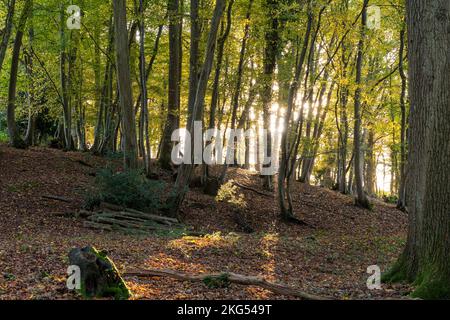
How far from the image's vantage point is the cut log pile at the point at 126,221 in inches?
449

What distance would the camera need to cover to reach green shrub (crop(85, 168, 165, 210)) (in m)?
12.4

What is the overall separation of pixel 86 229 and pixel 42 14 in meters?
10.3

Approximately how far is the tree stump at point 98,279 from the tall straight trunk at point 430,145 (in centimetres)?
361

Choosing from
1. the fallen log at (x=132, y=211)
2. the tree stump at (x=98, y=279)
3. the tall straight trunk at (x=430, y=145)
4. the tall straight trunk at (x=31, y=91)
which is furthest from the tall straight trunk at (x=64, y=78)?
the tall straight trunk at (x=430, y=145)

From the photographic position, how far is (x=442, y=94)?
5.85 m

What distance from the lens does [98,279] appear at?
496cm

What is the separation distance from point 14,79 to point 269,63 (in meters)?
9.79

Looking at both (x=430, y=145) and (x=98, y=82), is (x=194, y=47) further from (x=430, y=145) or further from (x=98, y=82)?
(x=430, y=145)

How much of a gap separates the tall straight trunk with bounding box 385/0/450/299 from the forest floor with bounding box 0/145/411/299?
51 cm

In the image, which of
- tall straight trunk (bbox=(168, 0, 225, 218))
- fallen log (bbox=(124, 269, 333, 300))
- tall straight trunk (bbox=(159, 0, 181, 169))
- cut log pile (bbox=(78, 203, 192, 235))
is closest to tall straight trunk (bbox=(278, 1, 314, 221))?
tall straight trunk (bbox=(168, 0, 225, 218))

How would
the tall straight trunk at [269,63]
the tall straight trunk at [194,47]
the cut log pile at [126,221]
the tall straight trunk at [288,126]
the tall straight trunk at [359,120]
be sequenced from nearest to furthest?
1. the cut log pile at [126,221]
2. the tall straight trunk at [288,126]
3. the tall straight trunk at [194,47]
4. the tall straight trunk at [269,63]
5. the tall straight trunk at [359,120]

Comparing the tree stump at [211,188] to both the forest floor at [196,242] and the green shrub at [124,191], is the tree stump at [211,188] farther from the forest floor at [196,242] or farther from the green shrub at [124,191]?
the green shrub at [124,191]
